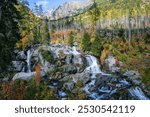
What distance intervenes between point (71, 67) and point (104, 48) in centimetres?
140

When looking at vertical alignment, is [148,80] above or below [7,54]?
below

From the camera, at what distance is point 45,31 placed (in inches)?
491

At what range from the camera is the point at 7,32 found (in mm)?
11227

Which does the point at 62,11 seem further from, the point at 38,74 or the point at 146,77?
the point at 146,77

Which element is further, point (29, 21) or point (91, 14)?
point (91, 14)

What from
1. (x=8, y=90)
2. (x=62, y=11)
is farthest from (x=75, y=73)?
(x=62, y=11)

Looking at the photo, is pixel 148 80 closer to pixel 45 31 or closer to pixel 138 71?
pixel 138 71

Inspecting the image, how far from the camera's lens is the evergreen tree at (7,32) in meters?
11.1

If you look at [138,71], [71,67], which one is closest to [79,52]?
[71,67]

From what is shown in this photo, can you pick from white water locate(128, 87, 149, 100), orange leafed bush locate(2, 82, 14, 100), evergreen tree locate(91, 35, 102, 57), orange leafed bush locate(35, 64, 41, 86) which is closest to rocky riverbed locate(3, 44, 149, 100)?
white water locate(128, 87, 149, 100)

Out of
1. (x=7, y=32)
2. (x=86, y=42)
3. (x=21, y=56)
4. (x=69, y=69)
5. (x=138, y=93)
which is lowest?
Result: (x=138, y=93)

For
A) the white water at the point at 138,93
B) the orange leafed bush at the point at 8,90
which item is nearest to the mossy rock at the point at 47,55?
the orange leafed bush at the point at 8,90

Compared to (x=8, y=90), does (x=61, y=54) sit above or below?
above

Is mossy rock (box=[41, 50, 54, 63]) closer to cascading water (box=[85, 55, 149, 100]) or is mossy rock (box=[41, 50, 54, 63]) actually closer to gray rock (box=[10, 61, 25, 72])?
gray rock (box=[10, 61, 25, 72])
